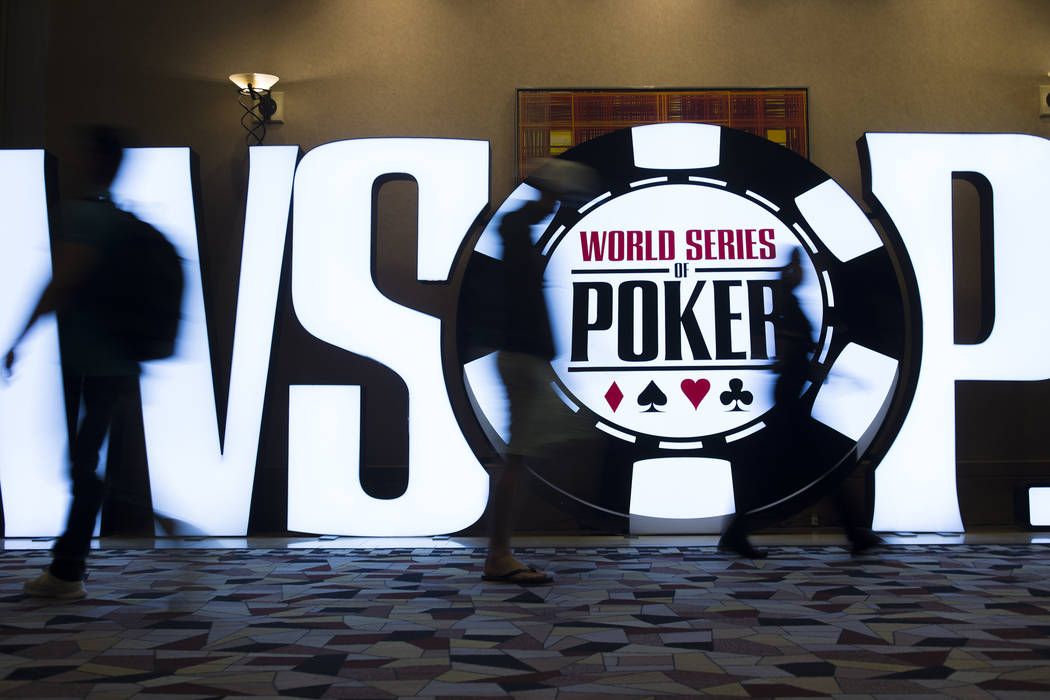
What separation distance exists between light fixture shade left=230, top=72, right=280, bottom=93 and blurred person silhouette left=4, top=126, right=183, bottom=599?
5.71 feet

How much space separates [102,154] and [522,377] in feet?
4.09

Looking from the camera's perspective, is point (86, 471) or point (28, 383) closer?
point (86, 471)

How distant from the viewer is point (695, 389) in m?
3.57

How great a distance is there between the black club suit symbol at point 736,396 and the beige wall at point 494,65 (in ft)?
3.92

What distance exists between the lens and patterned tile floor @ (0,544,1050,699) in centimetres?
149

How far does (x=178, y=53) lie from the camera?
409cm

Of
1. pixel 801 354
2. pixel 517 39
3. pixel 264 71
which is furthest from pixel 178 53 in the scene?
pixel 801 354

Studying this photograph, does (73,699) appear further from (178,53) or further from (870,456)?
(178,53)

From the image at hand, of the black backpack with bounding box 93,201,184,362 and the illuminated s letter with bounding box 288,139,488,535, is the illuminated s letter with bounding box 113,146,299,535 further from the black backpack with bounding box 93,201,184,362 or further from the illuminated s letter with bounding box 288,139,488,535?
the black backpack with bounding box 93,201,184,362

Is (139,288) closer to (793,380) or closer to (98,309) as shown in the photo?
(98,309)

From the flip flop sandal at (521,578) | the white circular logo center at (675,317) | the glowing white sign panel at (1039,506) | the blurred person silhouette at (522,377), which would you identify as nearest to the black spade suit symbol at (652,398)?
the white circular logo center at (675,317)

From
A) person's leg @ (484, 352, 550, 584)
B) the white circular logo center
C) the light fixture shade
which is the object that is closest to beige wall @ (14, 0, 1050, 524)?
the light fixture shade

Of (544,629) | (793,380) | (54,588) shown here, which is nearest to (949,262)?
(793,380)

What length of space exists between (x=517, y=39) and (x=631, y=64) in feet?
1.77
